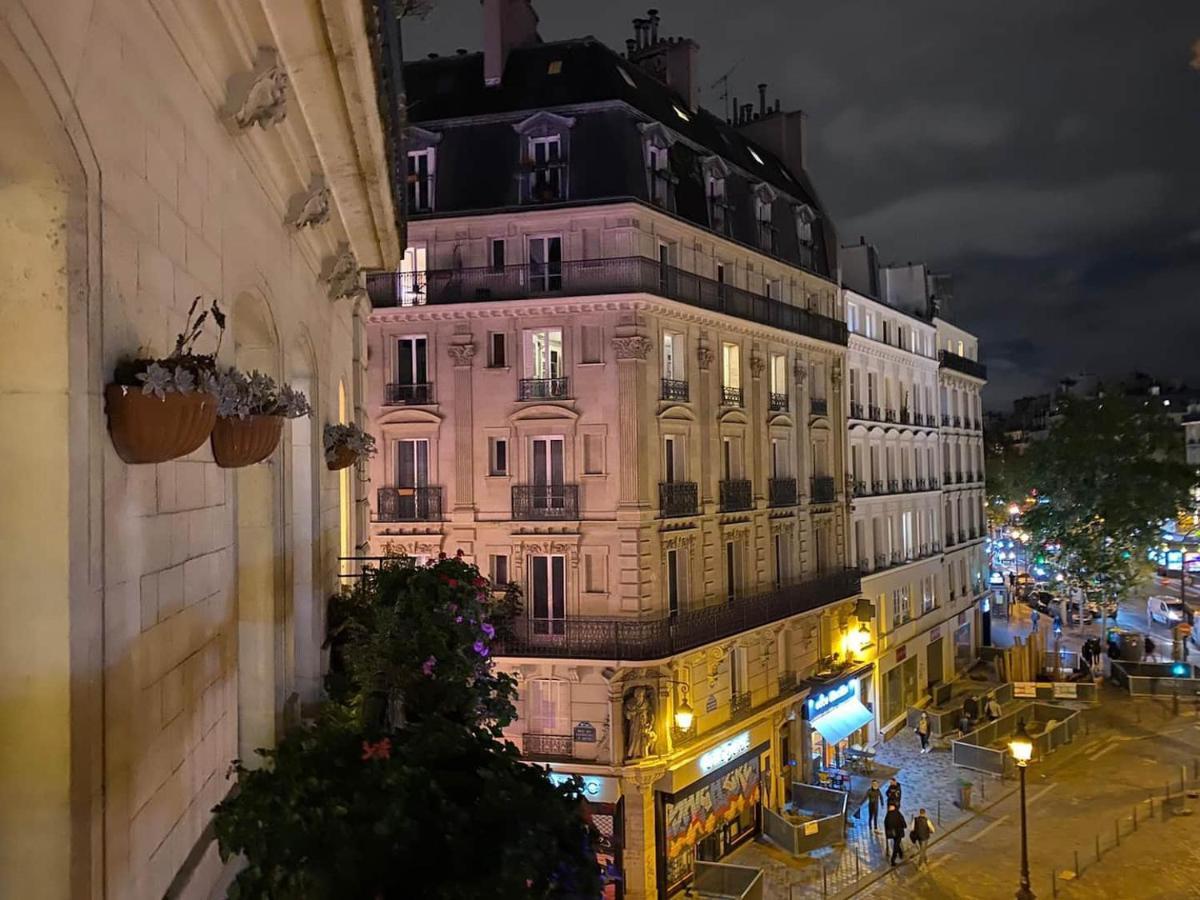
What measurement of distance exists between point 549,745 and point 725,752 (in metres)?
5.18

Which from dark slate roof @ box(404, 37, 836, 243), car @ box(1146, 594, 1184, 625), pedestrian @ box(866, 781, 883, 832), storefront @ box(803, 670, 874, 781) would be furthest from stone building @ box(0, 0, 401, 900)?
car @ box(1146, 594, 1184, 625)

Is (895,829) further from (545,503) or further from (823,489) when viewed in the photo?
(545,503)

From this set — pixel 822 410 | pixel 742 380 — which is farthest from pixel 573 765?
pixel 822 410

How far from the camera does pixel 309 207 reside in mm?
6941

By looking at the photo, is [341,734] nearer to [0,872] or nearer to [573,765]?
[0,872]

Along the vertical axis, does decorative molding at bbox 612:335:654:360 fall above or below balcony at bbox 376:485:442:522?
above

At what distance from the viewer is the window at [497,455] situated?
77.0 ft

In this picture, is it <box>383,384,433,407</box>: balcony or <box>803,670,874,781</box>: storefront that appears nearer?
<box>383,384,433,407</box>: balcony

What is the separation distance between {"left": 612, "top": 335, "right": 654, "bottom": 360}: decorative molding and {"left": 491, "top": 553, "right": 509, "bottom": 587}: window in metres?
5.73

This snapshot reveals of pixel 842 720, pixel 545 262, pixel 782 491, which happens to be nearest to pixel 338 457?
pixel 545 262

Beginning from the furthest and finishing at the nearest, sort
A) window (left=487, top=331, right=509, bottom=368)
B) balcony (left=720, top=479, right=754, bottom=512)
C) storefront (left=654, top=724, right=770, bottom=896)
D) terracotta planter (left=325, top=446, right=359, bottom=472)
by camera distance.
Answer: balcony (left=720, top=479, right=754, bottom=512) → window (left=487, top=331, right=509, bottom=368) → storefront (left=654, top=724, right=770, bottom=896) → terracotta planter (left=325, top=446, right=359, bottom=472)

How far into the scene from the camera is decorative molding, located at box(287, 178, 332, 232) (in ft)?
22.7

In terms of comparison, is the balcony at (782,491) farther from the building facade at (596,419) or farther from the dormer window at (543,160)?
the dormer window at (543,160)

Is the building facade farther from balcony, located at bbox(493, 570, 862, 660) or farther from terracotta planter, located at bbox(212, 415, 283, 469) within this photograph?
terracotta planter, located at bbox(212, 415, 283, 469)
